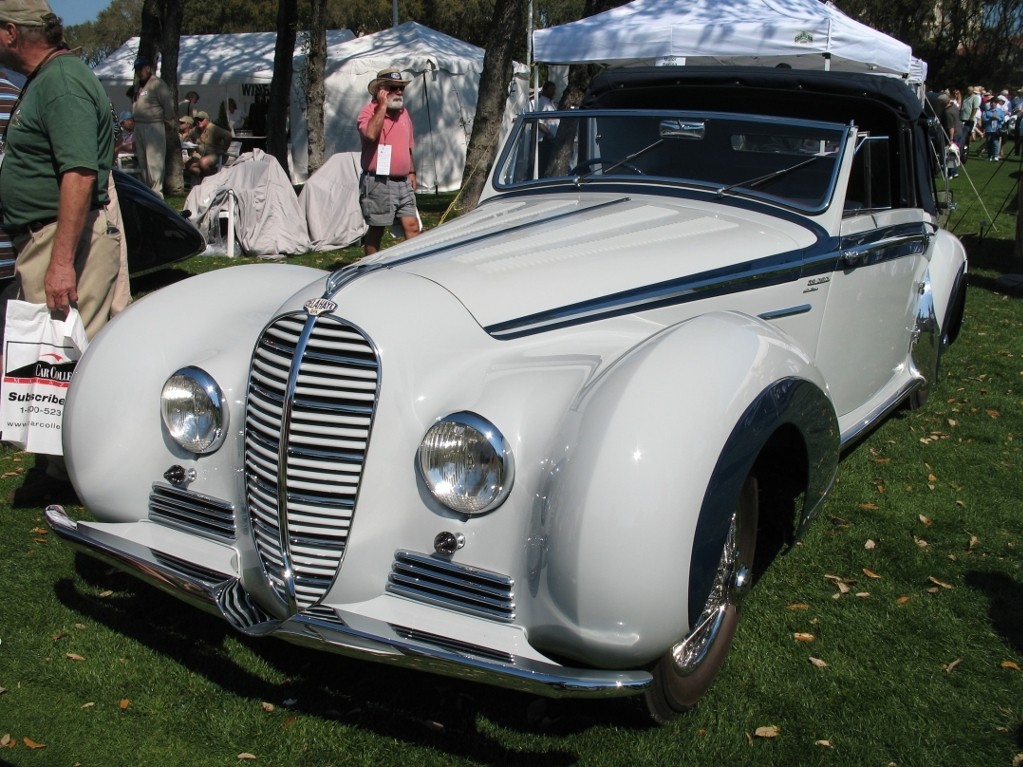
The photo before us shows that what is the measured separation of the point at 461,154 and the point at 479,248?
15.2 metres

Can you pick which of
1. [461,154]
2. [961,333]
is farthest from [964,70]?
[961,333]

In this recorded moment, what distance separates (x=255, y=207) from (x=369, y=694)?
8.13 m

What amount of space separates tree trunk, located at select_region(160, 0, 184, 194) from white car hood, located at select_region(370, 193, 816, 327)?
12245 millimetres

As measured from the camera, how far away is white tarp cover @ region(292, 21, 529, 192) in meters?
17.0

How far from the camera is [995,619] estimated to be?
3.59 meters

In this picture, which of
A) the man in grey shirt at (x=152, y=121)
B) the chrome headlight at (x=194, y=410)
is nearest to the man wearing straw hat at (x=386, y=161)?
the chrome headlight at (x=194, y=410)

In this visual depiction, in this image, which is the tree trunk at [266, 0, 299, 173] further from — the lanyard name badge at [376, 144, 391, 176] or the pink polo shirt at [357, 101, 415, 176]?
the lanyard name badge at [376, 144, 391, 176]

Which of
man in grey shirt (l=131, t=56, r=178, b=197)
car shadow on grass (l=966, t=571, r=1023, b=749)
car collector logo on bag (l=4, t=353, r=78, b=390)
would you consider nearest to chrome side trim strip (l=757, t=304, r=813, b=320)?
car shadow on grass (l=966, t=571, r=1023, b=749)

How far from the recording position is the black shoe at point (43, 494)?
172 inches

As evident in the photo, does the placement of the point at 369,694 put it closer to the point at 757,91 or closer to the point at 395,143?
the point at 757,91

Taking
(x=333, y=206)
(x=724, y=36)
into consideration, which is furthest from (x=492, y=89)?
(x=724, y=36)

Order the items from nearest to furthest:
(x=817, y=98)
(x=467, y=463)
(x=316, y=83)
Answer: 1. (x=467, y=463)
2. (x=817, y=98)
3. (x=316, y=83)

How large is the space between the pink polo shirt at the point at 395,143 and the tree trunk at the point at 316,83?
712cm

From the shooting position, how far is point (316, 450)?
2715 millimetres
